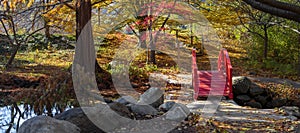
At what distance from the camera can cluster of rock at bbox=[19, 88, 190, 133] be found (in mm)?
3650

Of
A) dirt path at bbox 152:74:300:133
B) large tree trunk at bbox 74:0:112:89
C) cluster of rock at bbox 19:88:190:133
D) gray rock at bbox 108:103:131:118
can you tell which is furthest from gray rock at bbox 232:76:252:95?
gray rock at bbox 108:103:131:118

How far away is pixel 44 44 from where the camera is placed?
13781 millimetres

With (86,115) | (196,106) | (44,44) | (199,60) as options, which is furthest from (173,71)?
(44,44)

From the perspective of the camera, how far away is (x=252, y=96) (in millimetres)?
7270

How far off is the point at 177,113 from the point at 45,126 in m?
1.96

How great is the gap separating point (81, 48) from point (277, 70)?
655 centimetres

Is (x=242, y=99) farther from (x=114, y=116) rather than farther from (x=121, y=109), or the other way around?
(x=114, y=116)

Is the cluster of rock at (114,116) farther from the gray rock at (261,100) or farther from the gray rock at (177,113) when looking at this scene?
the gray rock at (261,100)

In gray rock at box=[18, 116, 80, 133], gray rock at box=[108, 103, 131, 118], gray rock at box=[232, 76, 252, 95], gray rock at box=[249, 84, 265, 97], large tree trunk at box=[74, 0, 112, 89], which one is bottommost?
gray rock at box=[249, 84, 265, 97]

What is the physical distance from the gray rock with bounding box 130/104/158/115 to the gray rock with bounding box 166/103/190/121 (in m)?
0.29

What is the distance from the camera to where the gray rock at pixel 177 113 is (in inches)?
182

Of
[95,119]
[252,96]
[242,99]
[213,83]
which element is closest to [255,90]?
[252,96]

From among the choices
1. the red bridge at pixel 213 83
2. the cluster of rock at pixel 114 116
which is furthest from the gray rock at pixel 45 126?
the red bridge at pixel 213 83

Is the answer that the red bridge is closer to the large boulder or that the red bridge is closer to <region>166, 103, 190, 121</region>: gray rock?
<region>166, 103, 190, 121</region>: gray rock
